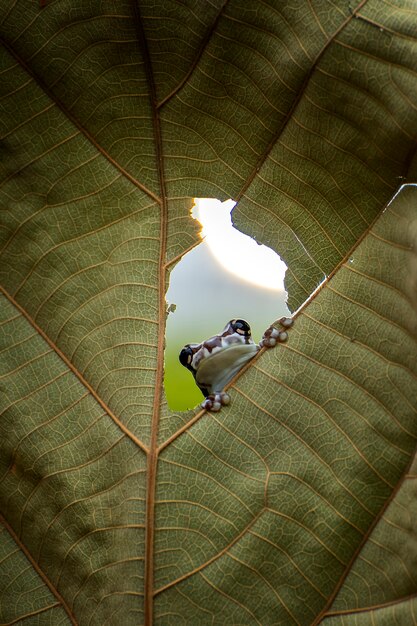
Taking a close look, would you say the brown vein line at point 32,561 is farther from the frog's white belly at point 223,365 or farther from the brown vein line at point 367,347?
the brown vein line at point 367,347

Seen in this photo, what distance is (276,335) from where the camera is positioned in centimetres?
161

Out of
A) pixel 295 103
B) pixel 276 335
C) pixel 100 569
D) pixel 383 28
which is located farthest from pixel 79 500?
pixel 383 28

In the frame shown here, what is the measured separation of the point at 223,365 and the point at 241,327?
163mm

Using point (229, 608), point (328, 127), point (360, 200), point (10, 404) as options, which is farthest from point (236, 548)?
point (328, 127)

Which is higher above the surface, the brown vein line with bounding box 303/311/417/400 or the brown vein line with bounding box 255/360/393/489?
the brown vein line with bounding box 303/311/417/400

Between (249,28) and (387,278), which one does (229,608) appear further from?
(249,28)

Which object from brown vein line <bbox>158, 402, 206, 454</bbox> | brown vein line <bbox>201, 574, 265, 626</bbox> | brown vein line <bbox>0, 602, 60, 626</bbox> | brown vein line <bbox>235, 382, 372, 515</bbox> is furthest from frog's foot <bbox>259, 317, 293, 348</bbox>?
brown vein line <bbox>0, 602, 60, 626</bbox>

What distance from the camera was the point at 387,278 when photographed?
1579mm

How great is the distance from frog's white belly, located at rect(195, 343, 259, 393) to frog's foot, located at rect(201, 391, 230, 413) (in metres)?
0.05

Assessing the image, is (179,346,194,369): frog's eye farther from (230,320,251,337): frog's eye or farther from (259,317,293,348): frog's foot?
(259,317,293,348): frog's foot

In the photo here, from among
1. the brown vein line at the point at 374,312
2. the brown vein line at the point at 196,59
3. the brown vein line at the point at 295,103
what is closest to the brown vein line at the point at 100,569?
the brown vein line at the point at 374,312

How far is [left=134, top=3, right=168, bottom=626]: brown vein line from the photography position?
5.25 feet

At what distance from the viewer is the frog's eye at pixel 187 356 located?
6.77 ft

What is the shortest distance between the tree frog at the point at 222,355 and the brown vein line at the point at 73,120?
456 mm
